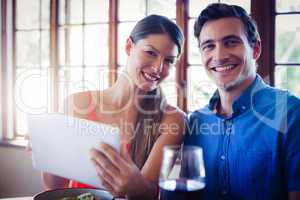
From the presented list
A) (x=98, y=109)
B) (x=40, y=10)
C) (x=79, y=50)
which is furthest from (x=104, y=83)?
(x=98, y=109)

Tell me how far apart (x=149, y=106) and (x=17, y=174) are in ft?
6.03

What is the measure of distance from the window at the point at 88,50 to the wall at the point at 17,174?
25cm

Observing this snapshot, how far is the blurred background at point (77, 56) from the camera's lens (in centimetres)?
224

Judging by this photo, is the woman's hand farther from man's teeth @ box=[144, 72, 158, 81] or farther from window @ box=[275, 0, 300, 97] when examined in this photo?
window @ box=[275, 0, 300, 97]

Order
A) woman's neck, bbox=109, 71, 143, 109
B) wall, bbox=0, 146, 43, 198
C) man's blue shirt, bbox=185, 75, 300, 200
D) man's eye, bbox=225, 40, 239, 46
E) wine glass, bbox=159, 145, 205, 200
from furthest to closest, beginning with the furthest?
wall, bbox=0, 146, 43, 198 → woman's neck, bbox=109, 71, 143, 109 → man's eye, bbox=225, 40, 239, 46 → man's blue shirt, bbox=185, 75, 300, 200 → wine glass, bbox=159, 145, 205, 200

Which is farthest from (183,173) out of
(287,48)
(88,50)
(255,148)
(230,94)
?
(88,50)

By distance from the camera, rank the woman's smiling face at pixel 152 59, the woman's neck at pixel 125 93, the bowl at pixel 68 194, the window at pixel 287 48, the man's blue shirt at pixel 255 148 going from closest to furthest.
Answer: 1. the bowl at pixel 68 194
2. the man's blue shirt at pixel 255 148
3. the woman's smiling face at pixel 152 59
4. the woman's neck at pixel 125 93
5. the window at pixel 287 48

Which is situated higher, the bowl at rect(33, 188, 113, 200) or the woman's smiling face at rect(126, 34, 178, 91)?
the woman's smiling face at rect(126, 34, 178, 91)

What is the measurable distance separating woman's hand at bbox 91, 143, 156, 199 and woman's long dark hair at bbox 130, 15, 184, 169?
35cm

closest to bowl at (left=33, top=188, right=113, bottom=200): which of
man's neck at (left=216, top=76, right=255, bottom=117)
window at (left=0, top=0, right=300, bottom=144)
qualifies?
man's neck at (left=216, top=76, right=255, bottom=117)

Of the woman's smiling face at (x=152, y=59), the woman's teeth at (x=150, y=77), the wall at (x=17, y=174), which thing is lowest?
the wall at (x=17, y=174)

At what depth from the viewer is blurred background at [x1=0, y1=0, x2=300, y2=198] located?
88.2 inches

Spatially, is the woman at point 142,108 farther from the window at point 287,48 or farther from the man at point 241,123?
the window at point 287,48

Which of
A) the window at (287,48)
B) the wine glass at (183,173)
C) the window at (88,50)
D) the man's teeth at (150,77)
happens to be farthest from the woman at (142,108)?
the window at (287,48)
